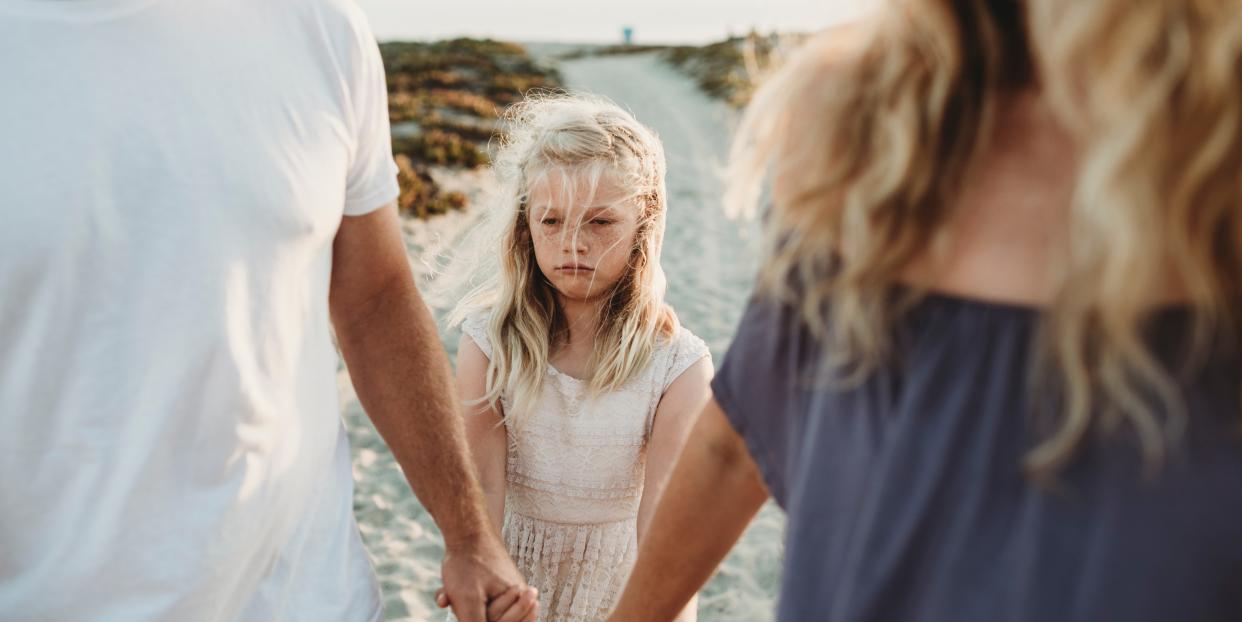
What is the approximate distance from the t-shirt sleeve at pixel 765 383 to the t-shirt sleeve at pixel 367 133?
2.62ft

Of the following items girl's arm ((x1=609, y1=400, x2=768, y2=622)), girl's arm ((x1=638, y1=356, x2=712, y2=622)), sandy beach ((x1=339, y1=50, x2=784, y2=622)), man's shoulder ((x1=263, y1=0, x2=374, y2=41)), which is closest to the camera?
girl's arm ((x1=609, y1=400, x2=768, y2=622))

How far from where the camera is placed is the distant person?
0.85m

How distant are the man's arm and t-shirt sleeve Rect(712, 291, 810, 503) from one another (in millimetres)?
854

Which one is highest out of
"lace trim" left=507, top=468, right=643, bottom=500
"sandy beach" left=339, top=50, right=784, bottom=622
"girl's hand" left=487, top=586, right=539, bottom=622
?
"girl's hand" left=487, top=586, right=539, bottom=622

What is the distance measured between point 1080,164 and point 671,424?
172 centimetres

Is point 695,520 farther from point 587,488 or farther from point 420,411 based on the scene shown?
point 587,488

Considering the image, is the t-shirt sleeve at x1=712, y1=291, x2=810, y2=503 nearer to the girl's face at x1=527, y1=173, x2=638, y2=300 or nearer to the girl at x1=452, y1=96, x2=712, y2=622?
the girl at x1=452, y1=96, x2=712, y2=622

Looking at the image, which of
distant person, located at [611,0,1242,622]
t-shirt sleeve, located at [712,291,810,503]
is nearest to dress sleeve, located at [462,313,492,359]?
t-shirt sleeve, located at [712,291,810,503]

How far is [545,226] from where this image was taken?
272 centimetres

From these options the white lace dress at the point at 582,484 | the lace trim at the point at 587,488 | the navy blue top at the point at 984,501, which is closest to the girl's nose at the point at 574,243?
the white lace dress at the point at 582,484

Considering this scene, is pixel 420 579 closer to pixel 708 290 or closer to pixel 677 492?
pixel 677 492

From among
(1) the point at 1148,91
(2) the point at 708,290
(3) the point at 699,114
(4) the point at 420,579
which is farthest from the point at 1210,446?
(3) the point at 699,114

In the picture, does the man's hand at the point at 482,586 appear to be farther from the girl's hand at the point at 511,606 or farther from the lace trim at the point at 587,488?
the lace trim at the point at 587,488

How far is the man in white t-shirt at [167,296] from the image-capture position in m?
1.40
